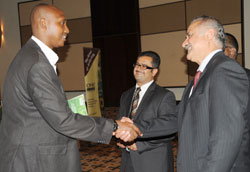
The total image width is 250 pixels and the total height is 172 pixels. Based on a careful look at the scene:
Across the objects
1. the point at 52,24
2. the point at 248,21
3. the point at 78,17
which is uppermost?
the point at 78,17

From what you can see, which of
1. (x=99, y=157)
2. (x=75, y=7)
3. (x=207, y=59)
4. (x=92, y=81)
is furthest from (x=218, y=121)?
(x=75, y=7)

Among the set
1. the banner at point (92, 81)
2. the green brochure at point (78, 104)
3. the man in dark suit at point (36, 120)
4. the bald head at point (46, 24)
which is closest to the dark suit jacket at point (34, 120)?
the man in dark suit at point (36, 120)

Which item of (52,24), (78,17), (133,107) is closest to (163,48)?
(78,17)

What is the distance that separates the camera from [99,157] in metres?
5.10

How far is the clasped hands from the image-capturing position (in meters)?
2.23

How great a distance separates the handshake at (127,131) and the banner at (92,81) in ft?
10.3

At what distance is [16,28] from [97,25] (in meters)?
2.95

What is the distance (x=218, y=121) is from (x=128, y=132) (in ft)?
3.34

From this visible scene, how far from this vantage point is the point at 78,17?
26.9ft

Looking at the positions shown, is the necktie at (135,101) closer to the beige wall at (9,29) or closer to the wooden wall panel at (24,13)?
the wooden wall panel at (24,13)

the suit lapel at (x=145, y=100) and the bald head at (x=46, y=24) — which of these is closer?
the bald head at (x=46, y=24)

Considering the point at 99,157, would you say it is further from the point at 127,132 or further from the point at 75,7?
the point at 75,7

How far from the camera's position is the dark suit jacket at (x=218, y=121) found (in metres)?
1.36

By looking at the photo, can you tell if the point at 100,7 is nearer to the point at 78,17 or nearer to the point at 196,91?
the point at 78,17
